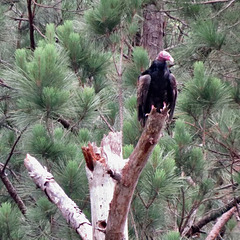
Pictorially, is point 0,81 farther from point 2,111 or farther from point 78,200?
point 78,200

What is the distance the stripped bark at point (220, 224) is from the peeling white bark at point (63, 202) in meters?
1.58

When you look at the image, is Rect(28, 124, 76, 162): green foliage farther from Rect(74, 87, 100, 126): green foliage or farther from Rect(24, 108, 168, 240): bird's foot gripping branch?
Rect(24, 108, 168, 240): bird's foot gripping branch

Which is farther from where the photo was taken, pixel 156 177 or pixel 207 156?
pixel 207 156

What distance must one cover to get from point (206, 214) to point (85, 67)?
124 cm

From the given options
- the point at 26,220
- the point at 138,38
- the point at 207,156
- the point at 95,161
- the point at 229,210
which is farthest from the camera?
the point at 138,38

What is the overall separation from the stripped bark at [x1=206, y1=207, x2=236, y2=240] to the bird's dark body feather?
100 cm

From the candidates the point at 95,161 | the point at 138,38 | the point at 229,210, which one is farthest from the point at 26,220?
the point at 138,38

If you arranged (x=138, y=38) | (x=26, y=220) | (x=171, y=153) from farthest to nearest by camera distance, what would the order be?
(x=138, y=38)
(x=26, y=220)
(x=171, y=153)

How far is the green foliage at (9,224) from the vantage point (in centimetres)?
347

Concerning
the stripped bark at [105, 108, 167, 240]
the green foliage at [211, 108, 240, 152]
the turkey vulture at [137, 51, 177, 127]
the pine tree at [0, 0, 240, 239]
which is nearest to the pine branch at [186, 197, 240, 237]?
the pine tree at [0, 0, 240, 239]

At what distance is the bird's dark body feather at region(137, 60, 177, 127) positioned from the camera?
363 centimetres

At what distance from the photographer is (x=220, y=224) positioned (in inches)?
168

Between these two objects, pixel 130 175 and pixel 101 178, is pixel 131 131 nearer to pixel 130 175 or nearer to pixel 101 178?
pixel 101 178

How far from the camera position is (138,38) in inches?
206
